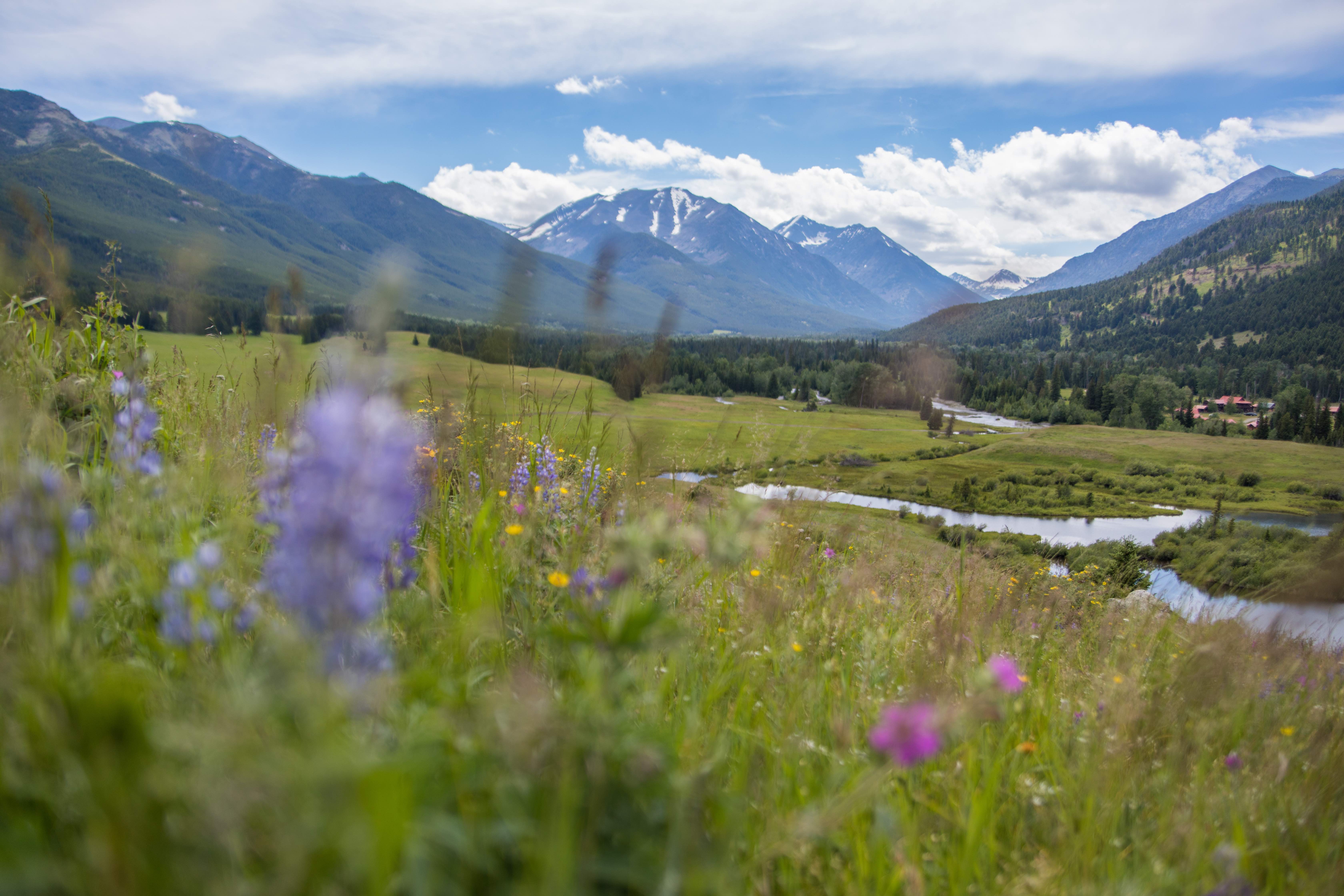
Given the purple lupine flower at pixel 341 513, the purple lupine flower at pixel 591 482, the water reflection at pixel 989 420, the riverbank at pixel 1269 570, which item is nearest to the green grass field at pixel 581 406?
the purple lupine flower at pixel 341 513

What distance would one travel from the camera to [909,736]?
1266mm

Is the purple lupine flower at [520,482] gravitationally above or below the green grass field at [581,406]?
below

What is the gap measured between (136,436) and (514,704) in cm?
204

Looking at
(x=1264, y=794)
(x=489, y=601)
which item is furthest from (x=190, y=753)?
(x=1264, y=794)

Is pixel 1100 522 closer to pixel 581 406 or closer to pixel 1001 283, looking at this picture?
pixel 1001 283

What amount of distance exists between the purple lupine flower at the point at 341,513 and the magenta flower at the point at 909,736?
104 cm

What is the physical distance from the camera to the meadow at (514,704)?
1.02 metres

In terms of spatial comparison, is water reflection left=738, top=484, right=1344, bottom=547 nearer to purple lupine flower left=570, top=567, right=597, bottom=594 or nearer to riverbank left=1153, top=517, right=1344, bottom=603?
riverbank left=1153, top=517, right=1344, bottom=603

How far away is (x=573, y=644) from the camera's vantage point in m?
1.77

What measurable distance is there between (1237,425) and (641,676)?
188 meters

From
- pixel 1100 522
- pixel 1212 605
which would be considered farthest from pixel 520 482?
pixel 1100 522

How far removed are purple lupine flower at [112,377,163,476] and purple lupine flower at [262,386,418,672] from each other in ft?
4.51

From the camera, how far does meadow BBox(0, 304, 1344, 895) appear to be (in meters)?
1.02

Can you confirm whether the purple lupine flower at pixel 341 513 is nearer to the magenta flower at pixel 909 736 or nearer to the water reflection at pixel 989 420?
the magenta flower at pixel 909 736
